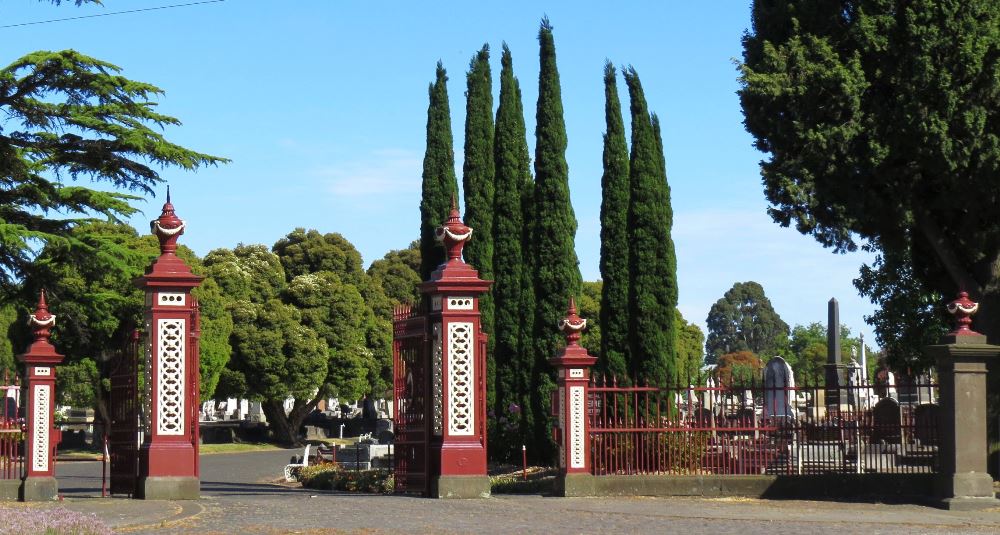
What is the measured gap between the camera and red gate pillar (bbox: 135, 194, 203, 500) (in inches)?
666

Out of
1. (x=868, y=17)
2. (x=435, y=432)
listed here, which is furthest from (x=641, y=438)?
(x=868, y=17)

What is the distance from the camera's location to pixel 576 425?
750 inches

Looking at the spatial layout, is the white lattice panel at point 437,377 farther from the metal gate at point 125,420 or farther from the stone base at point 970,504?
the stone base at point 970,504

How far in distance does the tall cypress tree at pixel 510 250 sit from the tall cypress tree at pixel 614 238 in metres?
2.78

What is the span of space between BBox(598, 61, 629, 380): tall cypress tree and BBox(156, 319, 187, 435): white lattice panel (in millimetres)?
12015

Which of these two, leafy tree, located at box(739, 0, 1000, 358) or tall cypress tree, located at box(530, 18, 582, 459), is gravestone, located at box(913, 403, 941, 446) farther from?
tall cypress tree, located at box(530, 18, 582, 459)

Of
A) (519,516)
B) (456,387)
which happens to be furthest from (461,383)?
(519,516)

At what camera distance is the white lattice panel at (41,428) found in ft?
58.5

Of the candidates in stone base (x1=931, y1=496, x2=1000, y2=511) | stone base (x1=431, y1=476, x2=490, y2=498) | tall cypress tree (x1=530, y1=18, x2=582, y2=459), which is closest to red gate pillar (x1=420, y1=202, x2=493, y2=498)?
stone base (x1=431, y1=476, x2=490, y2=498)

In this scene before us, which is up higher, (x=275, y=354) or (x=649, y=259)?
(x=649, y=259)

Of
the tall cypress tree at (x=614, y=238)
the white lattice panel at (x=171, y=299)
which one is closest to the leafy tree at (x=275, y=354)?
the tall cypress tree at (x=614, y=238)

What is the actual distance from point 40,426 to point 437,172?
16.3 m

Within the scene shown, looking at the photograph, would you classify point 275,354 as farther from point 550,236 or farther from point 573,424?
point 573,424

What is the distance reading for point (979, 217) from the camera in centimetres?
1891
